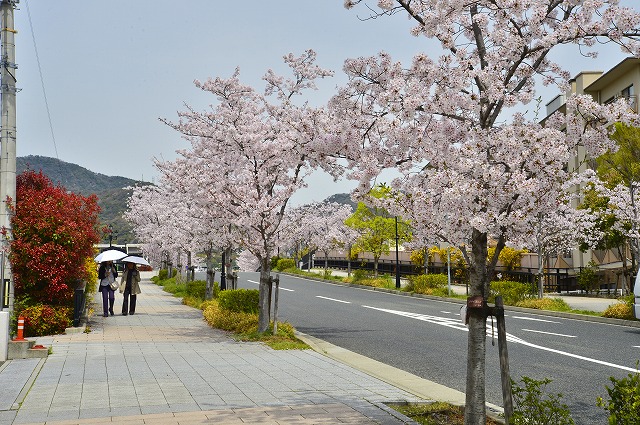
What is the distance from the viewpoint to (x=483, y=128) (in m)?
6.34

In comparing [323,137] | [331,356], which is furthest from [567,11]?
[331,356]

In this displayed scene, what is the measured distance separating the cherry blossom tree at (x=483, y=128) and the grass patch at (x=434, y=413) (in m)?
0.89

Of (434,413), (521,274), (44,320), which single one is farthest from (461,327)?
(521,274)

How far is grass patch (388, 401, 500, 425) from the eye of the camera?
694 cm

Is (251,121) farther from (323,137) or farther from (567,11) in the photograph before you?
(567,11)

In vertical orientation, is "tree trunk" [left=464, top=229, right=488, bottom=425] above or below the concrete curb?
above

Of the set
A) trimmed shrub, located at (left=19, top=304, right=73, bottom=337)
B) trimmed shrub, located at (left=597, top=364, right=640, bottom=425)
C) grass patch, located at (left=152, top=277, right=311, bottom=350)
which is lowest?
grass patch, located at (left=152, top=277, right=311, bottom=350)

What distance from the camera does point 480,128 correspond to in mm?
5961

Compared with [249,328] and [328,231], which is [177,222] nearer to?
[249,328]

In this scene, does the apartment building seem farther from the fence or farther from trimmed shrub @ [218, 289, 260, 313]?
trimmed shrub @ [218, 289, 260, 313]

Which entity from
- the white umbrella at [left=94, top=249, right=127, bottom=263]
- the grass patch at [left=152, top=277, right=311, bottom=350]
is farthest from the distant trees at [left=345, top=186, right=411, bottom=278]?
the grass patch at [left=152, top=277, right=311, bottom=350]

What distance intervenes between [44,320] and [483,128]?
11.9 m

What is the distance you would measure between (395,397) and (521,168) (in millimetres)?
3762

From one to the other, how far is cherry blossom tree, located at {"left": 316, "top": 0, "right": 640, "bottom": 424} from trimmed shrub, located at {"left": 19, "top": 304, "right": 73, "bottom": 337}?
10.1 meters
